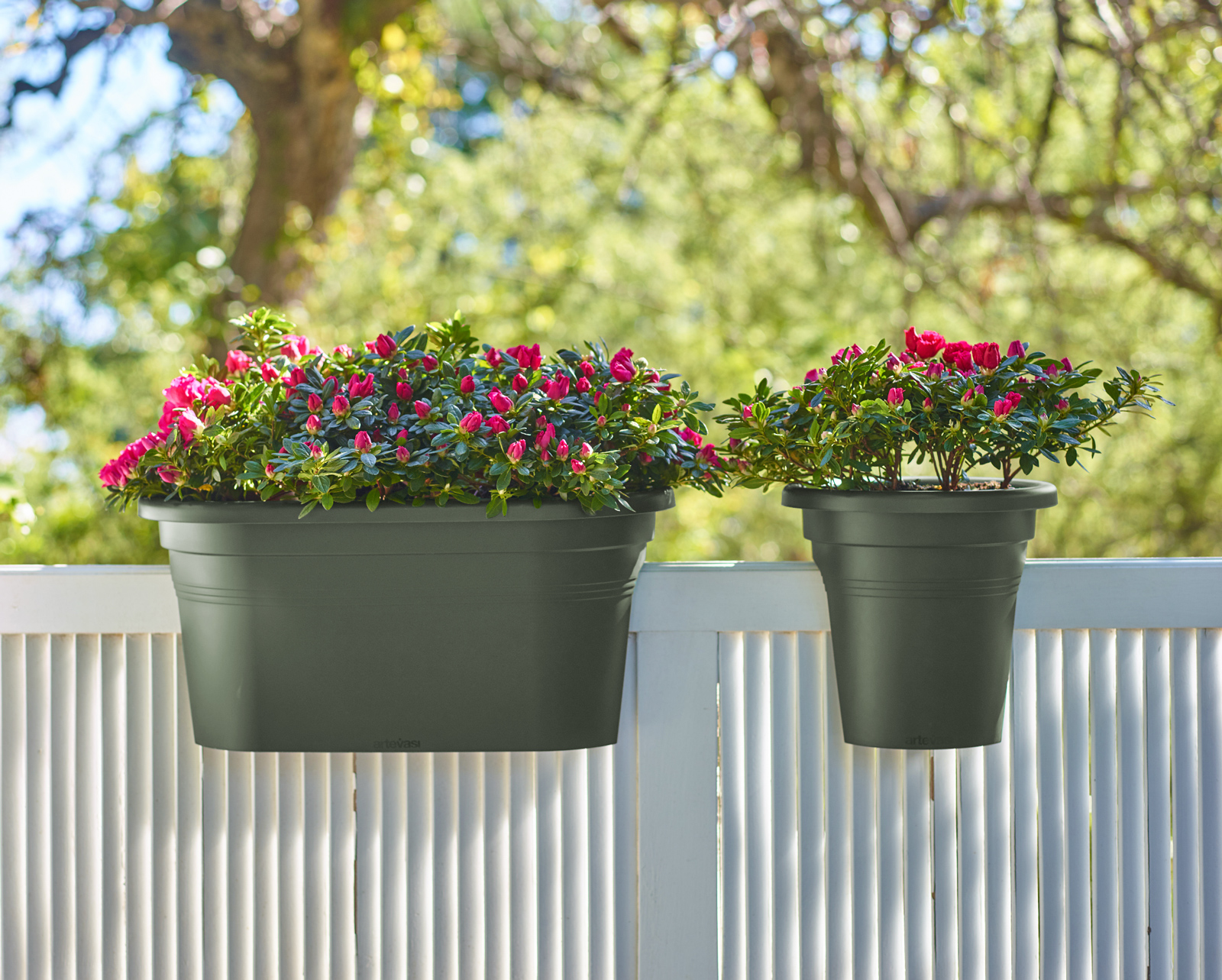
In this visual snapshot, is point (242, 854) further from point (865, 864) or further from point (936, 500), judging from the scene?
point (936, 500)

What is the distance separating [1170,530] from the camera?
398cm

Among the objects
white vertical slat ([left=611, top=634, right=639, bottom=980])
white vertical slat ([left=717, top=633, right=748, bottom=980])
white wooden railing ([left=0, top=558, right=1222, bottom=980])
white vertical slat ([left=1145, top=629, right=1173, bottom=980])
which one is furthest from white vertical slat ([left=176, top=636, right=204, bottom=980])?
white vertical slat ([left=1145, top=629, right=1173, bottom=980])

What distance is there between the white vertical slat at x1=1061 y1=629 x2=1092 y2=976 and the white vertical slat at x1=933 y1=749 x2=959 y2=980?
12 cm

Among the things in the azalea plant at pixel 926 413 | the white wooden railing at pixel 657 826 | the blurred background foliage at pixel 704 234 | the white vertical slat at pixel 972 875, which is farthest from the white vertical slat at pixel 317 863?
the blurred background foliage at pixel 704 234

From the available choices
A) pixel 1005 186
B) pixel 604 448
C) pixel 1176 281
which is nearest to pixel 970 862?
pixel 604 448

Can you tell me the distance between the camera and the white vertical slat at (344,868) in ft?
3.22

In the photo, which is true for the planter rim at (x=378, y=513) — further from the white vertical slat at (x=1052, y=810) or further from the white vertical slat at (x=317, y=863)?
the white vertical slat at (x=1052, y=810)

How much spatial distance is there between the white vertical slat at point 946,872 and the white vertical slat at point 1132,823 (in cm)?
17

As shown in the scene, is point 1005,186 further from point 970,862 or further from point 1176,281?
point 970,862

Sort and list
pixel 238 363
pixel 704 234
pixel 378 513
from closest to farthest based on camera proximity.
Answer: pixel 378 513, pixel 238 363, pixel 704 234

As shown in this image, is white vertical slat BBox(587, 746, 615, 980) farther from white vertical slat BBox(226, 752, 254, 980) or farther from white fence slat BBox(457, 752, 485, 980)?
white vertical slat BBox(226, 752, 254, 980)

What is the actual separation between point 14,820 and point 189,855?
0.62 feet

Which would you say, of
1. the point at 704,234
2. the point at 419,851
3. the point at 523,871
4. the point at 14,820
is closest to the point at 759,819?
the point at 523,871

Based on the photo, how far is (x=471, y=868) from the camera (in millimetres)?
983
